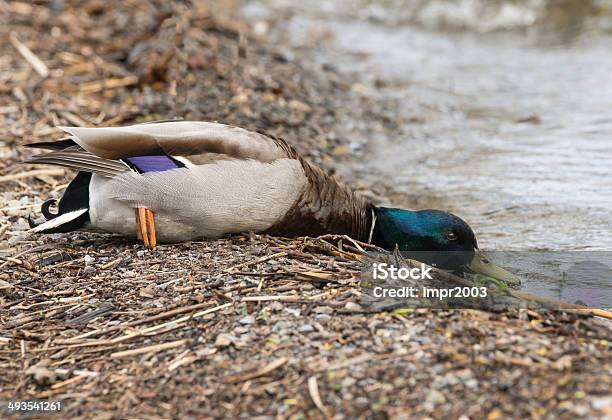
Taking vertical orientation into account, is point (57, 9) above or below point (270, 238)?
above

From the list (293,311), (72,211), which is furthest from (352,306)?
(72,211)

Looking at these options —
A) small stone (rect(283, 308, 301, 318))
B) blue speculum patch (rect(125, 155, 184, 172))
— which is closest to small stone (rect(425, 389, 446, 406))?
small stone (rect(283, 308, 301, 318))

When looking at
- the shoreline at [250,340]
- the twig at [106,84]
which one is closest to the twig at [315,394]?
the shoreline at [250,340]

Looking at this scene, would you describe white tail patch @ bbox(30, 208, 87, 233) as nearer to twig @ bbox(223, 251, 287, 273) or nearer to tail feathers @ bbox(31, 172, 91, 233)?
tail feathers @ bbox(31, 172, 91, 233)

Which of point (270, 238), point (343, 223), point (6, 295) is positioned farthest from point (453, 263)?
point (6, 295)

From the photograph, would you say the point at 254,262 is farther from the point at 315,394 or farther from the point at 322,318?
the point at 315,394

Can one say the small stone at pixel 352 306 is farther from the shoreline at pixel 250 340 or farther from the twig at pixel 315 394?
the twig at pixel 315 394

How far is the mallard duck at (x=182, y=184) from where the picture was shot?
3.72m

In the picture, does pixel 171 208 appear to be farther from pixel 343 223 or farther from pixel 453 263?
pixel 453 263

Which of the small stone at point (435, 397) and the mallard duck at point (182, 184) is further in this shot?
the mallard duck at point (182, 184)

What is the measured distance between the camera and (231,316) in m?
3.04

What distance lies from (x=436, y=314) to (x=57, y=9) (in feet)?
19.7

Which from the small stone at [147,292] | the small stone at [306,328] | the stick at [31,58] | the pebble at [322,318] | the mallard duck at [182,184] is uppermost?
the stick at [31,58]

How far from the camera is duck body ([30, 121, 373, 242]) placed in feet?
12.2
